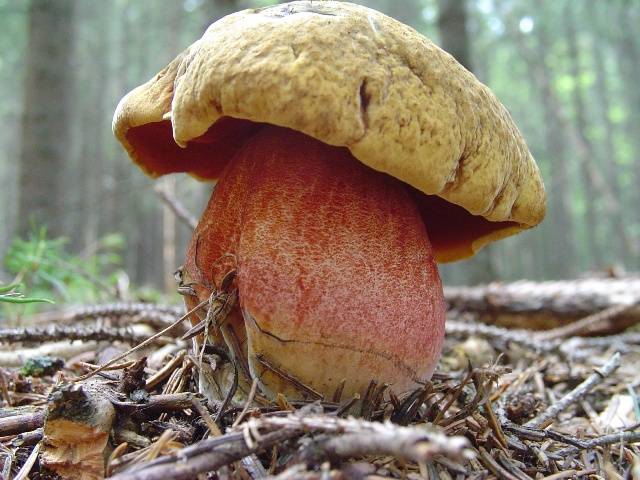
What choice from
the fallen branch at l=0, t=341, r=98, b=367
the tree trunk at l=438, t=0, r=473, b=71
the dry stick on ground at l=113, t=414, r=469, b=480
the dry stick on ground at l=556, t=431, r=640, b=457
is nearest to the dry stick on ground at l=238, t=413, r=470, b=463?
the dry stick on ground at l=113, t=414, r=469, b=480

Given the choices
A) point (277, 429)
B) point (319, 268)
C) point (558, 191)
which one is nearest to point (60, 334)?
point (319, 268)

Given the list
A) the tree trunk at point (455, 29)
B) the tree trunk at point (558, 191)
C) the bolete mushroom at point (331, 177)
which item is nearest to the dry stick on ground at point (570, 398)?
the bolete mushroom at point (331, 177)

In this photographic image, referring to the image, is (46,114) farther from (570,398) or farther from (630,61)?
(630,61)

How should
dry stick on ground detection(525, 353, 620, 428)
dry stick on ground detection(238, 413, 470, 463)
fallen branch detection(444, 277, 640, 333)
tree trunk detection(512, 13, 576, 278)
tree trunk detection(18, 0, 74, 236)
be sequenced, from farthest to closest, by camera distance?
tree trunk detection(512, 13, 576, 278) → tree trunk detection(18, 0, 74, 236) → fallen branch detection(444, 277, 640, 333) → dry stick on ground detection(525, 353, 620, 428) → dry stick on ground detection(238, 413, 470, 463)

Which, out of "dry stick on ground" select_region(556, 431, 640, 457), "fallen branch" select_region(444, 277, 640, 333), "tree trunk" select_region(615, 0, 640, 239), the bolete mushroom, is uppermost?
"tree trunk" select_region(615, 0, 640, 239)

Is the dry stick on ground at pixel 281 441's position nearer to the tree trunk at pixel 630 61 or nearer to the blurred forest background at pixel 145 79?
the blurred forest background at pixel 145 79

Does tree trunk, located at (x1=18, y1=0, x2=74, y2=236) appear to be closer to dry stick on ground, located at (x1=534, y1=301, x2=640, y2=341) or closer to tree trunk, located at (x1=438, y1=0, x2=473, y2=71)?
tree trunk, located at (x1=438, y1=0, x2=473, y2=71)

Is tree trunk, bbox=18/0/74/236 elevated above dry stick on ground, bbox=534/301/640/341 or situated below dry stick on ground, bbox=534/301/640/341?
above

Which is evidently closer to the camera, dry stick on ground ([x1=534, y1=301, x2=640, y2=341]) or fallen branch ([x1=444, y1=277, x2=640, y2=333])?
dry stick on ground ([x1=534, y1=301, x2=640, y2=341])
